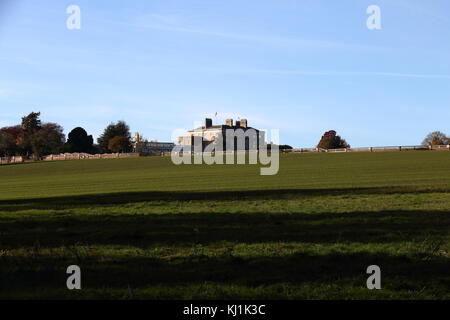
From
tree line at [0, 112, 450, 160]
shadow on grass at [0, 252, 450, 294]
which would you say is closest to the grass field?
shadow on grass at [0, 252, 450, 294]

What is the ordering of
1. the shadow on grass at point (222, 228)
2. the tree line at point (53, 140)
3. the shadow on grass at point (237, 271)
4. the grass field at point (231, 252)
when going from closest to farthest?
the grass field at point (231, 252) < the shadow on grass at point (237, 271) < the shadow on grass at point (222, 228) < the tree line at point (53, 140)

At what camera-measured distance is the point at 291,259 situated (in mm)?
8883

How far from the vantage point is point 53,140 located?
150 meters

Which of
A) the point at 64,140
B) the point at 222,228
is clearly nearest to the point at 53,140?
the point at 64,140

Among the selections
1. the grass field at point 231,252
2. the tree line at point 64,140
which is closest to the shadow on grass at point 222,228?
the grass field at point 231,252

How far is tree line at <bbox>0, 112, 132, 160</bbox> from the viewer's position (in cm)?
14738

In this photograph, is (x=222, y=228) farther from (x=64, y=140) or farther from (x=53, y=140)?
(x=64, y=140)

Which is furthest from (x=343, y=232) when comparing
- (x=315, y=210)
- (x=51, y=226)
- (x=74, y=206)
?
(x=74, y=206)

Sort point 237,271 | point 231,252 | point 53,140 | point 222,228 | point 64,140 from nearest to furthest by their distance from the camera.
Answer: point 237,271 → point 231,252 → point 222,228 → point 53,140 → point 64,140

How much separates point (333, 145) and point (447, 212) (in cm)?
15256

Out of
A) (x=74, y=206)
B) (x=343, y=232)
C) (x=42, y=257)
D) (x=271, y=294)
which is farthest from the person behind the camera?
(x=74, y=206)

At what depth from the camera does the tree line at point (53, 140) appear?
14738 centimetres

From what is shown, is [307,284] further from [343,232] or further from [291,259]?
[343,232]

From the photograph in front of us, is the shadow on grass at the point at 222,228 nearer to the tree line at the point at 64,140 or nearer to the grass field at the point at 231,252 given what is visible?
Result: the grass field at the point at 231,252
